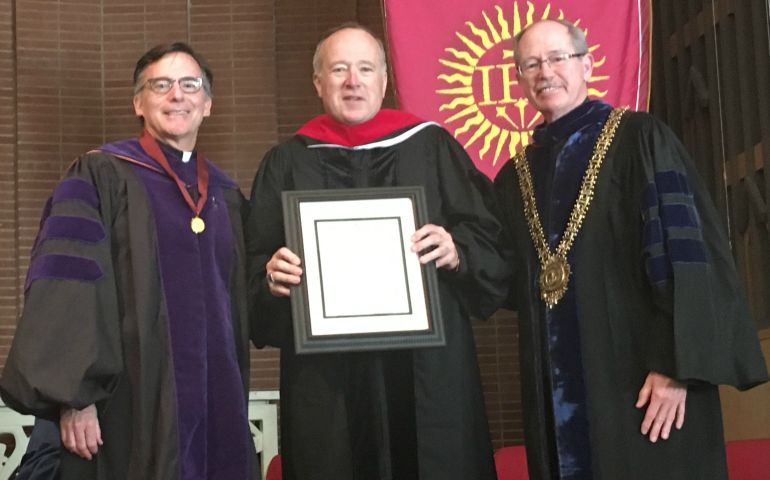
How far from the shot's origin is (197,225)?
400 centimetres

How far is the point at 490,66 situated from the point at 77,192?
304 centimetres

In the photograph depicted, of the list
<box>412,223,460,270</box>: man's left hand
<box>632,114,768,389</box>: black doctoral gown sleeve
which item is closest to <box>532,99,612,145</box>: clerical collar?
<box>632,114,768,389</box>: black doctoral gown sleeve

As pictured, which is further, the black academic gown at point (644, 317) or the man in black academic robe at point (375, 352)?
the man in black academic robe at point (375, 352)

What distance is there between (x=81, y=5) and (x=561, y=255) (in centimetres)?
517

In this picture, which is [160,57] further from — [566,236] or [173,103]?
[566,236]

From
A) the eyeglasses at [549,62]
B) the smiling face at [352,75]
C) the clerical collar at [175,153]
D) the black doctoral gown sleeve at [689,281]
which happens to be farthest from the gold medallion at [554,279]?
the clerical collar at [175,153]

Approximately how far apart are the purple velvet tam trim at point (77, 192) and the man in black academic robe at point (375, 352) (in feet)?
1.91

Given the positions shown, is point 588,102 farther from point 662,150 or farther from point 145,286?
point 145,286

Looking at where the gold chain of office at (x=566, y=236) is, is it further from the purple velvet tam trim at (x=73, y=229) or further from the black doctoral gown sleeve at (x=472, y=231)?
the purple velvet tam trim at (x=73, y=229)

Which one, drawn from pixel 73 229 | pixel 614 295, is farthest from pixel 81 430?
pixel 614 295

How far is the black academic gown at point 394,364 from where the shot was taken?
391 centimetres

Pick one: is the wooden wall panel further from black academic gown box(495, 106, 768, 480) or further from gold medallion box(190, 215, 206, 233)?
gold medallion box(190, 215, 206, 233)

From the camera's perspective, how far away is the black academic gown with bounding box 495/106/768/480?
3.63 m

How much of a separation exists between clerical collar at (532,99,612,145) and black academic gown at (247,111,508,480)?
1.07ft
